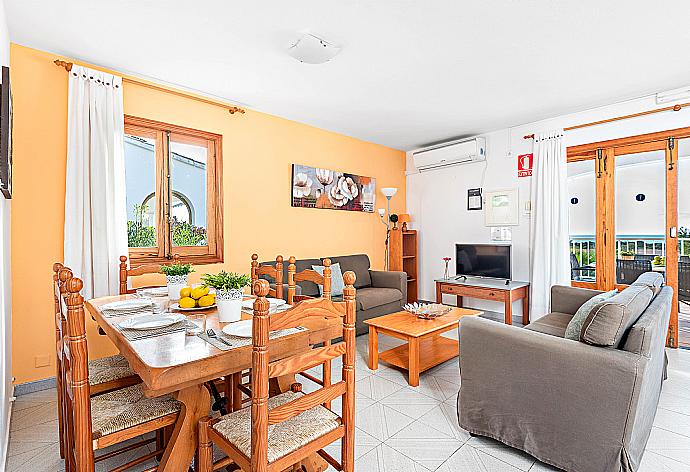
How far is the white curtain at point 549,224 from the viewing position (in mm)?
4219

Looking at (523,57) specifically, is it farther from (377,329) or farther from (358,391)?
(358,391)

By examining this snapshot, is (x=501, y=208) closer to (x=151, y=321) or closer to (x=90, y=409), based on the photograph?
(x=151, y=321)

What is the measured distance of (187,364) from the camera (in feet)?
4.08

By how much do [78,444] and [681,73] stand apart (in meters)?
4.86

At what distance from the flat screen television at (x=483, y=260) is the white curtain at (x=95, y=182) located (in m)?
3.95

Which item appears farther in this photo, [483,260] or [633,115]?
[483,260]

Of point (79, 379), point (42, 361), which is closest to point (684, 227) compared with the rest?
point (79, 379)

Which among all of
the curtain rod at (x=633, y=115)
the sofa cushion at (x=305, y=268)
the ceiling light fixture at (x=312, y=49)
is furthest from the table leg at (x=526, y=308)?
the ceiling light fixture at (x=312, y=49)

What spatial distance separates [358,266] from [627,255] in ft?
10.0

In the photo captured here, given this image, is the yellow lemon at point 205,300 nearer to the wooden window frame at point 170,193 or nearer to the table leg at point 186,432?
the table leg at point 186,432

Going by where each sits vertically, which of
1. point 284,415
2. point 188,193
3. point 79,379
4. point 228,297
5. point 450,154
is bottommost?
point 284,415

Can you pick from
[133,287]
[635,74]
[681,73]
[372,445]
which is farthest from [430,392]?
[681,73]

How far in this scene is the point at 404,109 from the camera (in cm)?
405

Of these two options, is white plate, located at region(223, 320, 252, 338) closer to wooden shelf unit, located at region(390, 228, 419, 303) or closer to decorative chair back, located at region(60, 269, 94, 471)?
decorative chair back, located at region(60, 269, 94, 471)
